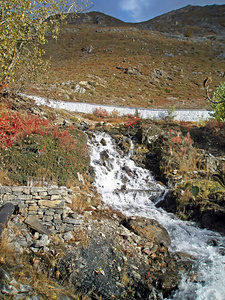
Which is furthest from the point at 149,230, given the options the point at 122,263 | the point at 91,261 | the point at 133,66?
the point at 133,66

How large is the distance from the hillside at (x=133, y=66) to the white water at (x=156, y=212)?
35.4 ft

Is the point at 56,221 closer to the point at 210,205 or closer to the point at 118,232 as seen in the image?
the point at 118,232

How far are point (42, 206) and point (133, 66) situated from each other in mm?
41744

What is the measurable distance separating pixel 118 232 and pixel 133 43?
57.9 metres

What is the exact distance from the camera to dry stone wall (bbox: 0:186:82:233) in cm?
627

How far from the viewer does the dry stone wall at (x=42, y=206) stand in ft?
20.6

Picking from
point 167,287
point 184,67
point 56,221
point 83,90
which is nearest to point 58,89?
point 83,90

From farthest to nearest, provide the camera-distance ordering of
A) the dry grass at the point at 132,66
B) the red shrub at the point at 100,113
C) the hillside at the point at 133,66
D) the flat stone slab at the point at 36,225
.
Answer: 1. the dry grass at the point at 132,66
2. the hillside at the point at 133,66
3. the red shrub at the point at 100,113
4. the flat stone slab at the point at 36,225

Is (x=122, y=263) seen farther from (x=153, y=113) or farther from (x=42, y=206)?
(x=153, y=113)

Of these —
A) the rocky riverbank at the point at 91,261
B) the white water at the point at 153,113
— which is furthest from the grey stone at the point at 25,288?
the white water at the point at 153,113

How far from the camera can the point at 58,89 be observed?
1060 inches

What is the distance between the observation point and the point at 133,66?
43688 millimetres

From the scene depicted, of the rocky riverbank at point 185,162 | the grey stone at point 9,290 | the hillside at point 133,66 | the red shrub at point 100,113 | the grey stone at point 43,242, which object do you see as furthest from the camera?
the hillside at point 133,66

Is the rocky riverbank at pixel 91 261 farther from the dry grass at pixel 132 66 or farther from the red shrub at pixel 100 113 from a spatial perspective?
the dry grass at pixel 132 66
